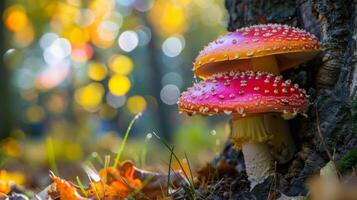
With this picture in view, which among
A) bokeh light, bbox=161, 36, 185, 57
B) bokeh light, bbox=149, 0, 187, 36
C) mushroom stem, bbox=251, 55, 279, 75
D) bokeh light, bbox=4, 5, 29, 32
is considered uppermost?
mushroom stem, bbox=251, 55, 279, 75

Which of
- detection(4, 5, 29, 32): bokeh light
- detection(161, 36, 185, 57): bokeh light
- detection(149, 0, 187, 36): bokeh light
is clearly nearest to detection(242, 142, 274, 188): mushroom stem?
detection(4, 5, 29, 32): bokeh light

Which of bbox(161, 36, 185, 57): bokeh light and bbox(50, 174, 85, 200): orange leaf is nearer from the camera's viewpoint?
bbox(50, 174, 85, 200): orange leaf

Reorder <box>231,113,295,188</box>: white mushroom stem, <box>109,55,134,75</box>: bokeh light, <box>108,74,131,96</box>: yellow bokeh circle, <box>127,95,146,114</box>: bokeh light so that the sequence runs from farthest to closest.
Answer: <box>127,95,146,114</box>: bokeh light < <box>109,55,134,75</box>: bokeh light < <box>108,74,131,96</box>: yellow bokeh circle < <box>231,113,295,188</box>: white mushroom stem

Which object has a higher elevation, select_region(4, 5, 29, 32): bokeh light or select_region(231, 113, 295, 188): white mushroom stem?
select_region(4, 5, 29, 32): bokeh light

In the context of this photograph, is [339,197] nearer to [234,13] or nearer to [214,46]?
[214,46]

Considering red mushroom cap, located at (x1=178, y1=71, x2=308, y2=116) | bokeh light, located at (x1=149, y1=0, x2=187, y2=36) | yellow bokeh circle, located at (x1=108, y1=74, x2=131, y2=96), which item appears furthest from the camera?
bokeh light, located at (x1=149, y1=0, x2=187, y2=36)

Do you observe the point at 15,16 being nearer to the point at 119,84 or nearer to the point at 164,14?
the point at 119,84

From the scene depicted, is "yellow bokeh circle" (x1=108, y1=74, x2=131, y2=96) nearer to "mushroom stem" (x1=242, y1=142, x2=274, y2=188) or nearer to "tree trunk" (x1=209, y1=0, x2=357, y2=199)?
"tree trunk" (x1=209, y1=0, x2=357, y2=199)
